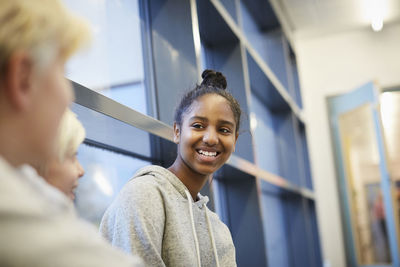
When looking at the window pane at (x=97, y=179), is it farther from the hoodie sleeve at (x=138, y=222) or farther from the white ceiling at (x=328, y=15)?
the white ceiling at (x=328, y=15)

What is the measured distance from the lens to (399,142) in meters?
9.06

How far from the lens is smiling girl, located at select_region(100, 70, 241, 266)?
1.12 m

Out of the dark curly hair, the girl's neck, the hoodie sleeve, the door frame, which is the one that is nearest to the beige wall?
the door frame

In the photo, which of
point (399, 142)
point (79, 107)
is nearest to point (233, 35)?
point (79, 107)

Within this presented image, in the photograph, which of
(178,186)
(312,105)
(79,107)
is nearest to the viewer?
(79,107)

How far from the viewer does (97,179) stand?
4.86 feet

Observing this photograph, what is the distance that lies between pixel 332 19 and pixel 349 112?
100cm

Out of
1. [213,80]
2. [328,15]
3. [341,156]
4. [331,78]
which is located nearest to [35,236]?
[213,80]

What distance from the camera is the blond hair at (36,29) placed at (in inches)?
18.7

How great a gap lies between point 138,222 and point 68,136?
383 millimetres

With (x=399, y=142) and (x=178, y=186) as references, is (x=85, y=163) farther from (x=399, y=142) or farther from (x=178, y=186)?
(x=399, y=142)

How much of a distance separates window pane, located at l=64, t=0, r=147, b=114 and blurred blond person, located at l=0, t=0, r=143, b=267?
86 centimetres

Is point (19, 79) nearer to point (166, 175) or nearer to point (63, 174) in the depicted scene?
point (63, 174)

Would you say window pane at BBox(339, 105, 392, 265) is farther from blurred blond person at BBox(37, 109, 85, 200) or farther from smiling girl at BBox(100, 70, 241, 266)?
blurred blond person at BBox(37, 109, 85, 200)
